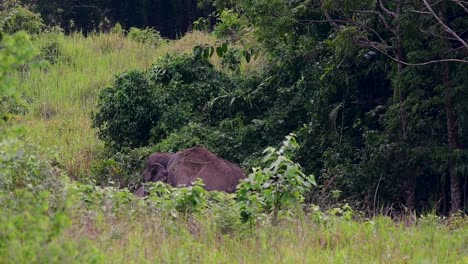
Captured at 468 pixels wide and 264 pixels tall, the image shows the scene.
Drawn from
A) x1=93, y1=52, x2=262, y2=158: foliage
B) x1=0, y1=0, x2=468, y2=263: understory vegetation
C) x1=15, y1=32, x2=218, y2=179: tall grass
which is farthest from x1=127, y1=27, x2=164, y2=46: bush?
x1=93, y1=52, x2=262, y2=158: foliage

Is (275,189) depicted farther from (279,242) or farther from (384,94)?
(384,94)

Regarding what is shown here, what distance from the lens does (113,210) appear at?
715 cm

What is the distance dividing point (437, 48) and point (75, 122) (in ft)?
26.3

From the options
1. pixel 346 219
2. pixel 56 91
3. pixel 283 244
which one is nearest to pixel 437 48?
pixel 346 219

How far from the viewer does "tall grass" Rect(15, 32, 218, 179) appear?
49.0 feet

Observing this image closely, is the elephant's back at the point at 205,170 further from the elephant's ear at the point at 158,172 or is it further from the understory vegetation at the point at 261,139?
the understory vegetation at the point at 261,139

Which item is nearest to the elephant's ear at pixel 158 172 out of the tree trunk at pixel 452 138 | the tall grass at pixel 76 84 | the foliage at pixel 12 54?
the tall grass at pixel 76 84

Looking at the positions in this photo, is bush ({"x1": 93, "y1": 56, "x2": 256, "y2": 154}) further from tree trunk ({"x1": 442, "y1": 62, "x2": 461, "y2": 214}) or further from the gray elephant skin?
tree trunk ({"x1": 442, "y1": 62, "x2": 461, "y2": 214})

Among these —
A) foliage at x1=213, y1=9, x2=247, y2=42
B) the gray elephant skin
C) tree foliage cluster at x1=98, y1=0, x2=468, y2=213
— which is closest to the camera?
tree foliage cluster at x1=98, y1=0, x2=468, y2=213

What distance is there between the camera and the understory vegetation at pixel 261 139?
6.11 m

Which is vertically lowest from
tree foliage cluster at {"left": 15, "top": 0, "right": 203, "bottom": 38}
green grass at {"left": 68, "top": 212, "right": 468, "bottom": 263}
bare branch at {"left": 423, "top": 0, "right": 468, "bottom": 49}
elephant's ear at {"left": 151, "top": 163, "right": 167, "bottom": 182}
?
elephant's ear at {"left": 151, "top": 163, "right": 167, "bottom": 182}

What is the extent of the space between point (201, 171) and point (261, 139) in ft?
7.73

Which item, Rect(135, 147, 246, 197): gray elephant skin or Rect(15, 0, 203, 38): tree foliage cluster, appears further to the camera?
Rect(15, 0, 203, 38): tree foliage cluster

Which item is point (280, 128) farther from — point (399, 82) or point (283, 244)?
point (283, 244)
